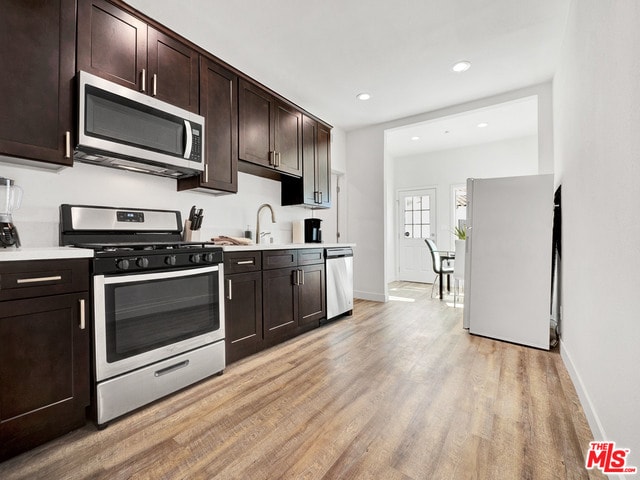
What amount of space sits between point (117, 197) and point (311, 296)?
6.33ft

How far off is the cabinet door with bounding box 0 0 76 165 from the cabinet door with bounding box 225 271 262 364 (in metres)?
1.31

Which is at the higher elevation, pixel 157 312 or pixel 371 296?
pixel 157 312

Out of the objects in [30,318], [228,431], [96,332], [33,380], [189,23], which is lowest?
[228,431]

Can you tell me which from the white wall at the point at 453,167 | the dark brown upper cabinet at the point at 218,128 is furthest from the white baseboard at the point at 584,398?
the white wall at the point at 453,167

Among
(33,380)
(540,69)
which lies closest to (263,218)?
(33,380)

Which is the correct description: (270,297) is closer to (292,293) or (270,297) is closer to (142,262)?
(292,293)

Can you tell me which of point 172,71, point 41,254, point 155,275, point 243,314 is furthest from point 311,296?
point 172,71

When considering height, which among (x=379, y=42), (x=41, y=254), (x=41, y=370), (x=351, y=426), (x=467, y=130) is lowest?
(x=351, y=426)

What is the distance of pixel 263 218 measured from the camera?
11.5 ft

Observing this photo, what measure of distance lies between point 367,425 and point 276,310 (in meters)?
1.34

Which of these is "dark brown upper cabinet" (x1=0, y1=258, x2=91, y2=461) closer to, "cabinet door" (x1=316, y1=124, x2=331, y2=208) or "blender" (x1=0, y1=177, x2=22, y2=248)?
"blender" (x1=0, y1=177, x2=22, y2=248)

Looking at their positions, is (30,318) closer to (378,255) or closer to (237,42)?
(237,42)

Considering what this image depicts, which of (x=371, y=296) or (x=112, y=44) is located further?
(x=371, y=296)

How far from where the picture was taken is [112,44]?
1893 millimetres
